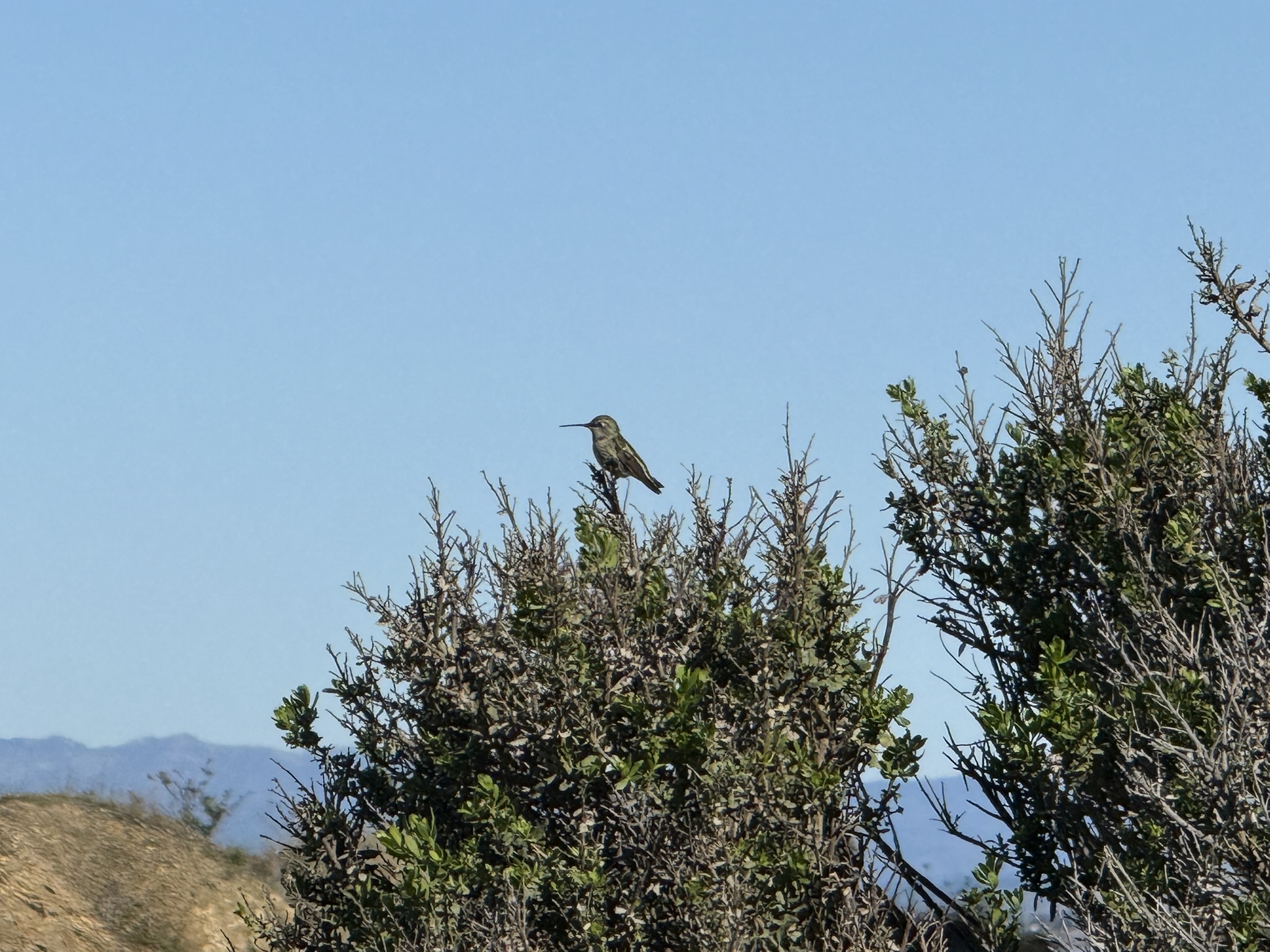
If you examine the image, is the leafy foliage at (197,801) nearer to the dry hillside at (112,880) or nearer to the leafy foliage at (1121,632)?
the dry hillside at (112,880)

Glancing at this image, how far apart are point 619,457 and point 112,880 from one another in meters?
13.8

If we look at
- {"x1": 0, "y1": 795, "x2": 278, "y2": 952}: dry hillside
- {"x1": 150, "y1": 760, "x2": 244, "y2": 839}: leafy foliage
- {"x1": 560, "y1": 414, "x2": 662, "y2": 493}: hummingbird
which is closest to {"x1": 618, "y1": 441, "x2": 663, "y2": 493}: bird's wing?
{"x1": 560, "y1": 414, "x2": 662, "y2": 493}: hummingbird

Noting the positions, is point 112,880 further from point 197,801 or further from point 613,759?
A: point 613,759

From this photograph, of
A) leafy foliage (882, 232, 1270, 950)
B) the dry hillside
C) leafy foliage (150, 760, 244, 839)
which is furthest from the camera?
leafy foliage (150, 760, 244, 839)

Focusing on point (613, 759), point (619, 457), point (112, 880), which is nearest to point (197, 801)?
point (112, 880)

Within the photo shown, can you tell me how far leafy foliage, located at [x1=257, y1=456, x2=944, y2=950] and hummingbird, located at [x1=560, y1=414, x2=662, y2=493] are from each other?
4.90ft

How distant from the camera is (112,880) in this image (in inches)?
938

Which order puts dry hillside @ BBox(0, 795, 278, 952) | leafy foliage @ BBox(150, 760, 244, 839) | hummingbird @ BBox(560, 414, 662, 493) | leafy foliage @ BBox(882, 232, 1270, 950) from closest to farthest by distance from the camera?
leafy foliage @ BBox(882, 232, 1270, 950) → hummingbird @ BBox(560, 414, 662, 493) → dry hillside @ BBox(0, 795, 278, 952) → leafy foliage @ BBox(150, 760, 244, 839)

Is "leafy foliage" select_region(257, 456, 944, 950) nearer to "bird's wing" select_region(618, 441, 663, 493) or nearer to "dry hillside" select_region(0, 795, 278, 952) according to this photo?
"bird's wing" select_region(618, 441, 663, 493)

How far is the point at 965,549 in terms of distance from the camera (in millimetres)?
13570

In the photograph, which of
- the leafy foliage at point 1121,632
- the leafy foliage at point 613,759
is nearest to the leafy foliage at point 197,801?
the leafy foliage at point 613,759

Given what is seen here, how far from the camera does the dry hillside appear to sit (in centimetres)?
2178

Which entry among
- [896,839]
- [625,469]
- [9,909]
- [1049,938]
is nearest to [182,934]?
[9,909]

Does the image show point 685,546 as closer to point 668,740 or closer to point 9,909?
point 668,740
